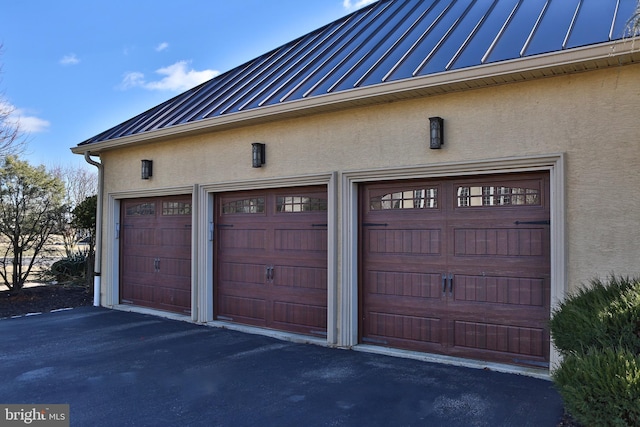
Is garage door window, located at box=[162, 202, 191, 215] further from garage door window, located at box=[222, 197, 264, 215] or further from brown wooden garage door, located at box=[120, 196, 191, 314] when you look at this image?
garage door window, located at box=[222, 197, 264, 215]

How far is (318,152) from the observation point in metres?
6.42

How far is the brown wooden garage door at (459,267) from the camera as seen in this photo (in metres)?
5.07

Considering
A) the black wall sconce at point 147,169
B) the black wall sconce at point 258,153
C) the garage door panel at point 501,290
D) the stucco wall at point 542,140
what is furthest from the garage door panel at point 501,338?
the black wall sconce at point 147,169

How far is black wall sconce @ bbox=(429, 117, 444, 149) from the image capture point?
17.6 feet

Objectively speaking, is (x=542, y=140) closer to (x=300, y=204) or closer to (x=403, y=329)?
(x=403, y=329)

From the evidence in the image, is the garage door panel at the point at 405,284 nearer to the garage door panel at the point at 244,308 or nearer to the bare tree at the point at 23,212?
the garage door panel at the point at 244,308

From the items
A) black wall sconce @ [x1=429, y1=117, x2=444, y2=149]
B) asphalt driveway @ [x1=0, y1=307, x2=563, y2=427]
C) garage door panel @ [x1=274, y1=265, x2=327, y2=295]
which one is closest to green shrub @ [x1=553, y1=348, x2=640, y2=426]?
asphalt driveway @ [x1=0, y1=307, x2=563, y2=427]

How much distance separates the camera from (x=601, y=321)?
3.15 m

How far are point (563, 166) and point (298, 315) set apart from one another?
13.0ft

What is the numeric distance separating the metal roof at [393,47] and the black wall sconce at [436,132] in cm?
54

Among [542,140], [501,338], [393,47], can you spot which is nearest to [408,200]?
[542,140]

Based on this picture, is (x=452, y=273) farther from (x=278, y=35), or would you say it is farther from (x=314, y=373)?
(x=278, y=35)

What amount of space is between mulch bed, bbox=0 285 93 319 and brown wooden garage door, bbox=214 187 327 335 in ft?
14.1

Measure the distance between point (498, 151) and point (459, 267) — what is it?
4.60 feet
